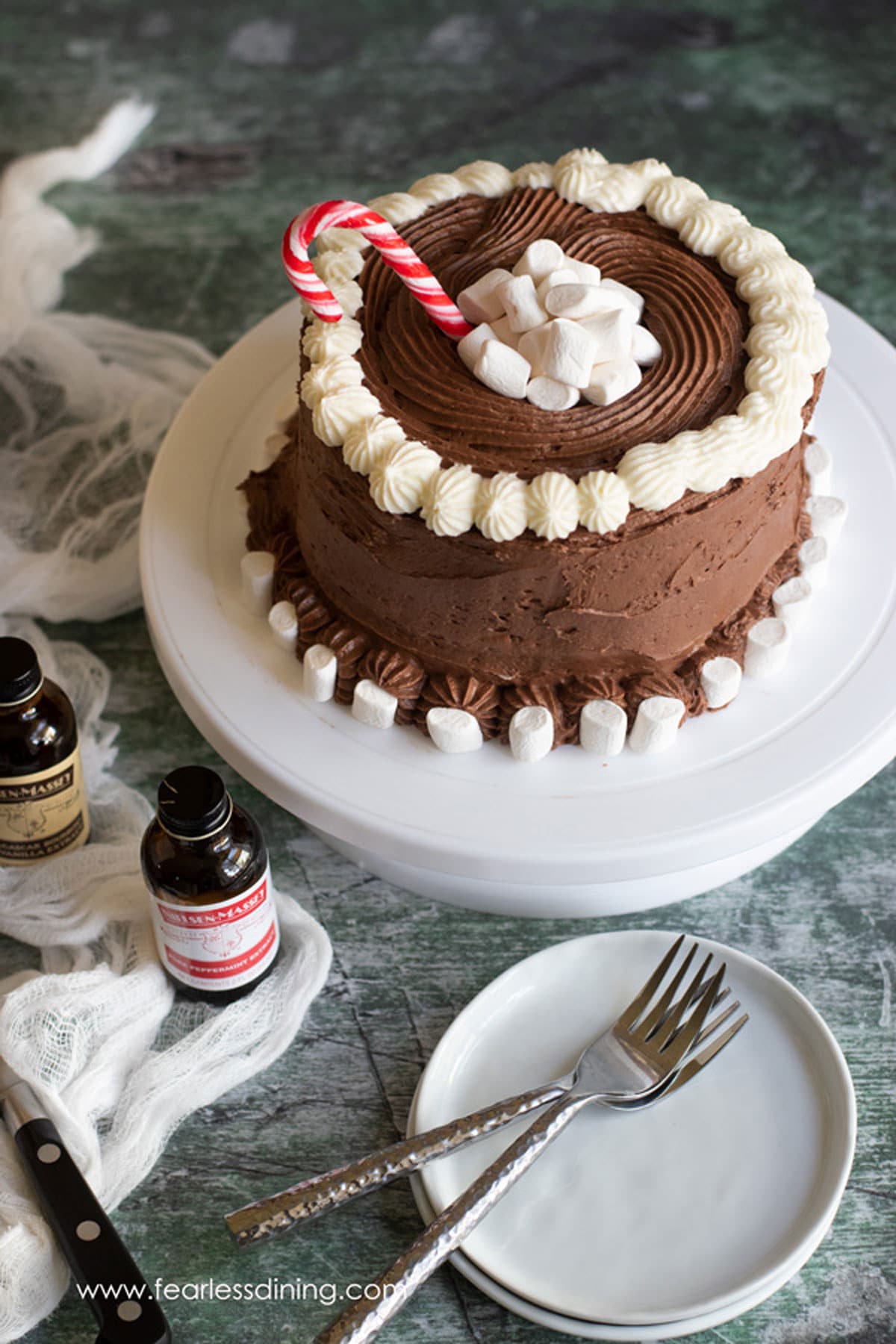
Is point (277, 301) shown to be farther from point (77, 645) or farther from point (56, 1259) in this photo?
point (56, 1259)

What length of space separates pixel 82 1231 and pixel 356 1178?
0.31 m

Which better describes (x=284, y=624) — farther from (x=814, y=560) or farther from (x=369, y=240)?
(x=814, y=560)

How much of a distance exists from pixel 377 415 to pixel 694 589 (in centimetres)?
Result: 47

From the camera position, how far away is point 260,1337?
1.64 meters

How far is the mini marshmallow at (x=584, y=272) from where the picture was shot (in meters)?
1.97

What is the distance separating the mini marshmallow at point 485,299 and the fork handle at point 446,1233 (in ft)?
3.34

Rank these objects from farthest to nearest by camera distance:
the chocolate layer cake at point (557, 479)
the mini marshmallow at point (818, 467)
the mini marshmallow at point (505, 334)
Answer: the mini marshmallow at point (818, 467) < the mini marshmallow at point (505, 334) < the chocolate layer cake at point (557, 479)

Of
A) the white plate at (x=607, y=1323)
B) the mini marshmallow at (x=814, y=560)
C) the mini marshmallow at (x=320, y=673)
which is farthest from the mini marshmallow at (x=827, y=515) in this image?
the white plate at (x=607, y=1323)

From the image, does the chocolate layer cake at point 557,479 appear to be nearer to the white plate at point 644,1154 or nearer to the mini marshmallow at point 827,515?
the mini marshmallow at point 827,515

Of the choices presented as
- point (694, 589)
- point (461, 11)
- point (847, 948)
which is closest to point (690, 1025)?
point (847, 948)

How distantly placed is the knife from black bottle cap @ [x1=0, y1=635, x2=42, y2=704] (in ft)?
1.45

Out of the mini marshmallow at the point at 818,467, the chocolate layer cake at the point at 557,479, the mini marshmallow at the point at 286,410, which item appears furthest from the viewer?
the mini marshmallow at the point at 286,410

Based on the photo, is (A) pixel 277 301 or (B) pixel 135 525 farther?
(A) pixel 277 301

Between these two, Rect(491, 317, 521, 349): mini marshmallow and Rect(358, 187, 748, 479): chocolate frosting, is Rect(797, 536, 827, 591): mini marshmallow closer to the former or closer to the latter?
Rect(358, 187, 748, 479): chocolate frosting
